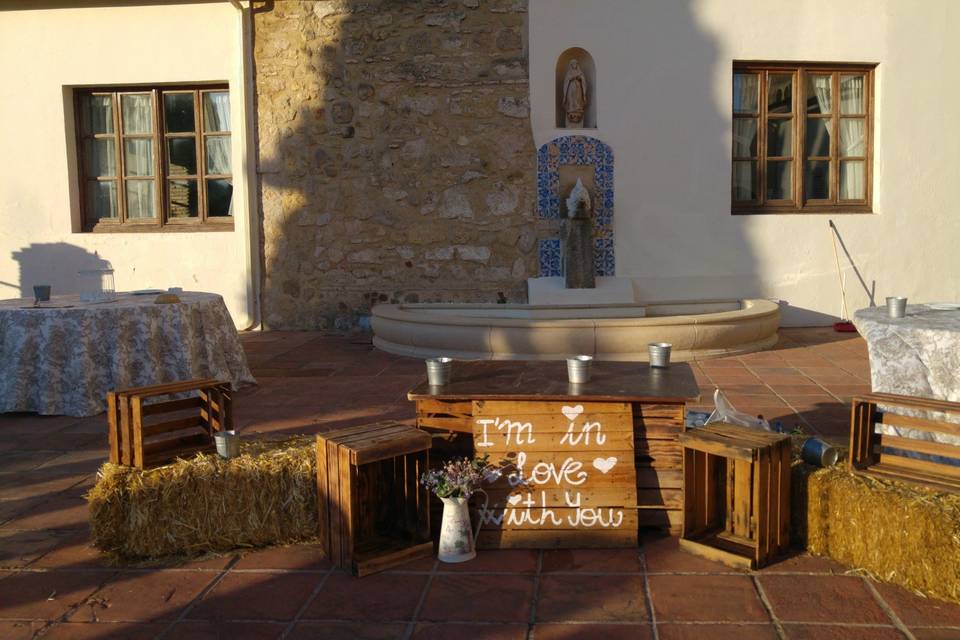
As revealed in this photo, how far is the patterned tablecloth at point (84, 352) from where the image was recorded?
4.98 m

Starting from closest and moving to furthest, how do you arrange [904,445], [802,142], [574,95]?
[904,445] < [574,95] < [802,142]

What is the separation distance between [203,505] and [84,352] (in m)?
2.44

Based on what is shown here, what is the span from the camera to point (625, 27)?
807cm

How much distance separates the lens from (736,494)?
2939 millimetres

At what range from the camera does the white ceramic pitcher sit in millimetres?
2891

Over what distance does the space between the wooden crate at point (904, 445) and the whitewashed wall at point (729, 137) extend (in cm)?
532

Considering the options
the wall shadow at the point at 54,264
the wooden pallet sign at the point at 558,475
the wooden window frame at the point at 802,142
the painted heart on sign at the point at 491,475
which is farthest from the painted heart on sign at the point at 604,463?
the wall shadow at the point at 54,264

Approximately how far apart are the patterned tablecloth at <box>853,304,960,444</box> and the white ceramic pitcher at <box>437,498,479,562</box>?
1492 mm

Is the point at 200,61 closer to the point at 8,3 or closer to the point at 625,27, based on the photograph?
the point at 8,3

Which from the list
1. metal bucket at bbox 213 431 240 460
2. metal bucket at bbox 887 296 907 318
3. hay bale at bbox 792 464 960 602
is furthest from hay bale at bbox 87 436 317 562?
metal bucket at bbox 887 296 907 318

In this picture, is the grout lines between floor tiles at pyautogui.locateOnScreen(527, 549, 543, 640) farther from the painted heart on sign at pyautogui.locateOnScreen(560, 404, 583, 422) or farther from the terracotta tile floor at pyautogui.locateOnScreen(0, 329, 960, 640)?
the painted heart on sign at pyautogui.locateOnScreen(560, 404, 583, 422)

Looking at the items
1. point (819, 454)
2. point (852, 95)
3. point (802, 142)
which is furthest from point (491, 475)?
point (852, 95)

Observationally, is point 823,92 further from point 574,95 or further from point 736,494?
point 736,494

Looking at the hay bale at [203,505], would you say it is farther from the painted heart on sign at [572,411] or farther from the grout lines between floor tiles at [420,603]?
the painted heart on sign at [572,411]
